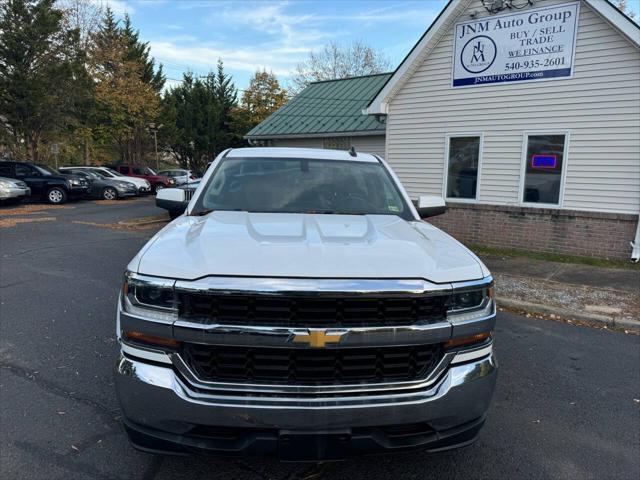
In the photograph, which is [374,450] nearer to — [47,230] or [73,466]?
[73,466]

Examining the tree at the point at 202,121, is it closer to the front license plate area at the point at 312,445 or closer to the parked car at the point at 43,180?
the parked car at the point at 43,180

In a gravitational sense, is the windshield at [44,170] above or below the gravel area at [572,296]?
above

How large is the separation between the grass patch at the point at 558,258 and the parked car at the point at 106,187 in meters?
17.8

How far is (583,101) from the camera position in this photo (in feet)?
29.1

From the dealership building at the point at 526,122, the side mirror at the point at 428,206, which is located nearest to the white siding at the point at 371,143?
the dealership building at the point at 526,122

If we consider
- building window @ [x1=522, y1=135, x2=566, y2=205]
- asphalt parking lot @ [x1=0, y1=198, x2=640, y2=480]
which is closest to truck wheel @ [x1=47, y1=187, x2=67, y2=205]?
asphalt parking lot @ [x1=0, y1=198, x2=640, y2=480]

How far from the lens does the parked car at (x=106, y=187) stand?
21.3 metres

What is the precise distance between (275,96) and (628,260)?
3115 cm

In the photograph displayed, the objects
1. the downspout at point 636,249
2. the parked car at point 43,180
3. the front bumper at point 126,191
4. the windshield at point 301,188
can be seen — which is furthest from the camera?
the front bumper at point 126,191

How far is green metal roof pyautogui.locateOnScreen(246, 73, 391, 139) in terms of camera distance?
45.7ft

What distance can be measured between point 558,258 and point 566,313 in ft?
12.5

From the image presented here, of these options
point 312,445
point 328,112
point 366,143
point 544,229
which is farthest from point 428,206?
point 328,112

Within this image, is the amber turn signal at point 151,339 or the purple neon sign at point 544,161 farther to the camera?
the purple neon sign at point 544,161

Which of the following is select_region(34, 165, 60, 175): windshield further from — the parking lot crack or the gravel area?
the gravel area
